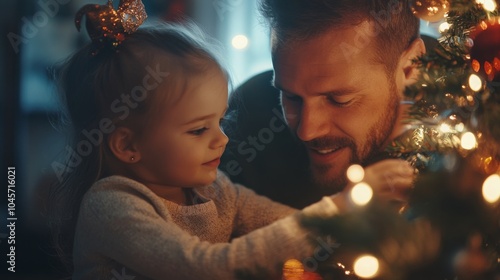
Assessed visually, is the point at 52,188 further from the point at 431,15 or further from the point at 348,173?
the point at 431,15

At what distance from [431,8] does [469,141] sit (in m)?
0.25

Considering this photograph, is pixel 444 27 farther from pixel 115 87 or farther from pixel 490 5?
pixel 115 87

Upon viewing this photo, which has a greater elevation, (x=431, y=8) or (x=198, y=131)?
(x=431, y=8)

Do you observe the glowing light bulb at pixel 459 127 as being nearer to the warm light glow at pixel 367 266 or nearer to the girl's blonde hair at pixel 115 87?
the warm light glow at pixel 367 266

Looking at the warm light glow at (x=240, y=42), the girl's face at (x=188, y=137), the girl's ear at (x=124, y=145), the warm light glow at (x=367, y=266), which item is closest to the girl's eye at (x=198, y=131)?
the girl's face at (x=188, y=137)

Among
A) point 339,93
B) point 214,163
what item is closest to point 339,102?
point 339,93

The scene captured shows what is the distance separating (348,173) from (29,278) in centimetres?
78

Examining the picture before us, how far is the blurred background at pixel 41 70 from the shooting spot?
3.95 ft

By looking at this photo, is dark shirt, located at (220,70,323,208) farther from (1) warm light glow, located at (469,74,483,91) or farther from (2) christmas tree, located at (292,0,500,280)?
(1) warm light glow, located at (469,74,483,91)

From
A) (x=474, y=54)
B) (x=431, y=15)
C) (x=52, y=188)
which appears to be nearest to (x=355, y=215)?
(x=474, y=54)

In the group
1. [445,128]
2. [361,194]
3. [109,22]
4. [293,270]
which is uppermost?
[109,22]

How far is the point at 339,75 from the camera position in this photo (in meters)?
1.11

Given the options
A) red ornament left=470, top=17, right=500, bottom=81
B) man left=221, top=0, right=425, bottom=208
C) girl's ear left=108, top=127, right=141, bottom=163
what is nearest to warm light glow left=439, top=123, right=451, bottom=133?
red ornament left=470, top=17, right=500, bottom=81

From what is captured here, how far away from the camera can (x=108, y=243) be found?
3.33ft
